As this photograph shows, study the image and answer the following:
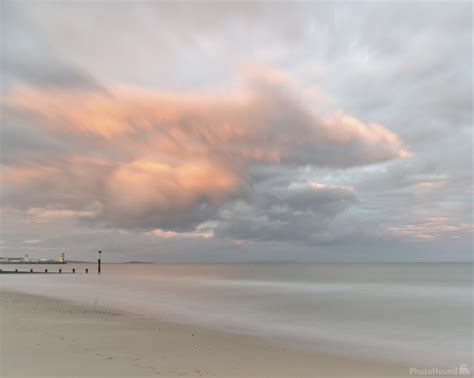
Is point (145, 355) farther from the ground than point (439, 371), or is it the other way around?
point (145, 355)

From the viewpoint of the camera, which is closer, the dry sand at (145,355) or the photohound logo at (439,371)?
the dry sand at (145,355)

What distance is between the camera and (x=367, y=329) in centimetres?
2530

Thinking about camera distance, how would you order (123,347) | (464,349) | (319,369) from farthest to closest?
(464,349)
(123,347)
(319,369)

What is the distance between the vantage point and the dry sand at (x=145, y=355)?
11516mm

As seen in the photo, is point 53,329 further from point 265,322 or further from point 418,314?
point 418,314

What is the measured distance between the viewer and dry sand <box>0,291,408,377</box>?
1152 centimetres

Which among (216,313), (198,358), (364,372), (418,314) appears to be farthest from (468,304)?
(198,358)

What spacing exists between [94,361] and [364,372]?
9.35m

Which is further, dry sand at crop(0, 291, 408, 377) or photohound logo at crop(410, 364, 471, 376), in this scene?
photohound logo at crop(410, 364, 471, 376)

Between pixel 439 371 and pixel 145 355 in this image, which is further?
pixel 439 371

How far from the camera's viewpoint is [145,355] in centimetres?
1361

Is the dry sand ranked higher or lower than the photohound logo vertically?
higher

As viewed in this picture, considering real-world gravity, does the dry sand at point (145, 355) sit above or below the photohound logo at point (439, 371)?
above

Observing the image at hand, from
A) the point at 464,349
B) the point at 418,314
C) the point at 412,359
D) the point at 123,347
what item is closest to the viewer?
the point at 123,347
